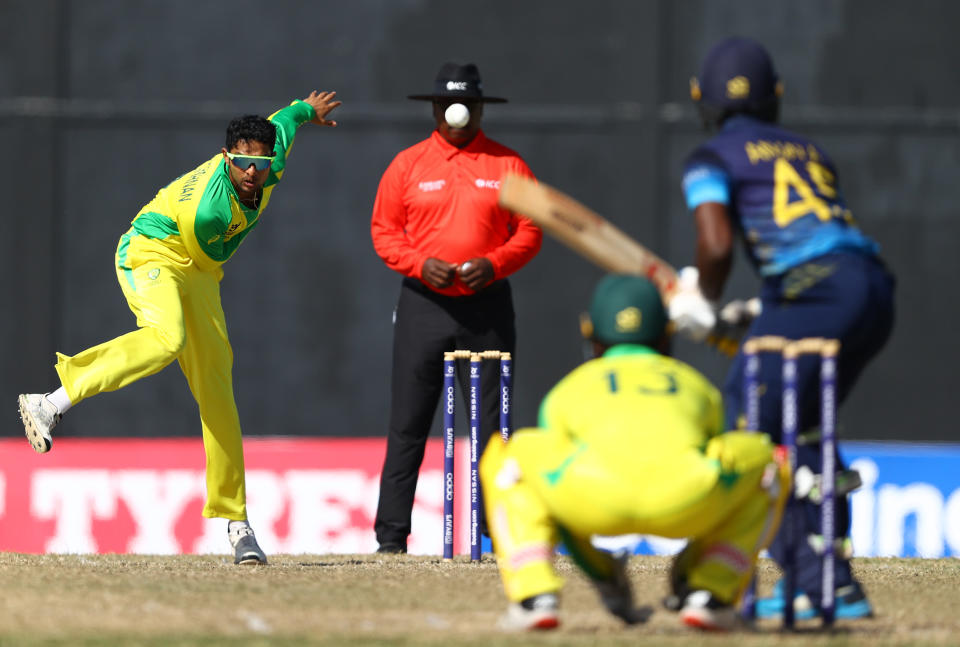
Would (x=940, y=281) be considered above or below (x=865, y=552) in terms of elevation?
above

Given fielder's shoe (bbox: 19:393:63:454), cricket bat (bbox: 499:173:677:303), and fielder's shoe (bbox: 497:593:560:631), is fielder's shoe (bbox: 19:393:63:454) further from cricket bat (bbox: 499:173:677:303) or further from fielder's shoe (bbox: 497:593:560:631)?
fielder's shoe (bbox: 497:593:560:631)

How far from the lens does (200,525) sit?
10039 mm

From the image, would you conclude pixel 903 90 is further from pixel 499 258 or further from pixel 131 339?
pixel 131 339

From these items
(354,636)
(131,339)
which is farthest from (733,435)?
(131,339)

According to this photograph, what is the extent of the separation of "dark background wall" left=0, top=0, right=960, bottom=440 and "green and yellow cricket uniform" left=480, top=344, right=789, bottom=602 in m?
8.28

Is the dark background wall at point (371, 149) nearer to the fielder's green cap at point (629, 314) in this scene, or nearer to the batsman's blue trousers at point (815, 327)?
the batsman's blue trousers at point (815, 327)

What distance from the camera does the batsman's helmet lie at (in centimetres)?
528

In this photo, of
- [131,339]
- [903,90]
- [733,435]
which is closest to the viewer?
[733,435]

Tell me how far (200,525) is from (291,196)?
386 centimetres

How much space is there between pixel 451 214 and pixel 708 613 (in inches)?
131

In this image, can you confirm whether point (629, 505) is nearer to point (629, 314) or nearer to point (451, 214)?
point (629, 314)

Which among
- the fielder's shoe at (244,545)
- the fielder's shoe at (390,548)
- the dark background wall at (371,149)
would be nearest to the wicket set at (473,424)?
the fielder's shoe at (390,548)

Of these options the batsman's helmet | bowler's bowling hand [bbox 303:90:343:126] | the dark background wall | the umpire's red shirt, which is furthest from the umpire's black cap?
the dark background wall

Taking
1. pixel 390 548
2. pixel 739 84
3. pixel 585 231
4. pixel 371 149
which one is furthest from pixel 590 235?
pixel 371 149
